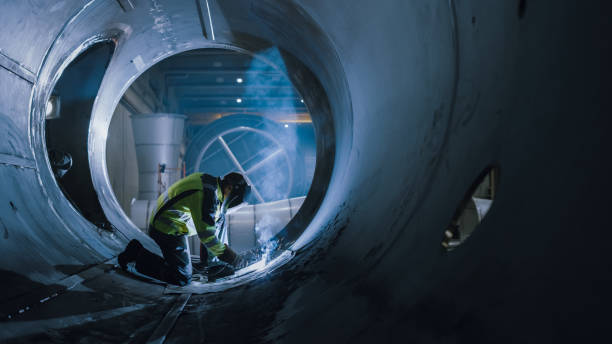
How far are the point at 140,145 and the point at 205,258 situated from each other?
4.17 meters

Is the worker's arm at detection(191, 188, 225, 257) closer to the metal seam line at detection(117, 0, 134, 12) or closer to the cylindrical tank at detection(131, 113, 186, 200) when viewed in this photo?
the metal seam line at detection(117, 0, 134, 12)

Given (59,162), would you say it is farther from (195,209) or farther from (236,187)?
(236,187)

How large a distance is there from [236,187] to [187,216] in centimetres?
57

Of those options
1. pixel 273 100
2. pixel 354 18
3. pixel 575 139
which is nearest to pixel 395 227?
pixel 575 139

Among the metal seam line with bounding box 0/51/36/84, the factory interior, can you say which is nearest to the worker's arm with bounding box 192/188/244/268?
the factory interior

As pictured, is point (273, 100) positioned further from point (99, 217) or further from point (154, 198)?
point (99, 217)

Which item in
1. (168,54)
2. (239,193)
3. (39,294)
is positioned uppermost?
(168,54)

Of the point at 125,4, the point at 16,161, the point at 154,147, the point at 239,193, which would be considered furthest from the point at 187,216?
the point at 154,147

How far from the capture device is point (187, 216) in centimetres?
369

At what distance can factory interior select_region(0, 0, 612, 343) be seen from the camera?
2.04 ft

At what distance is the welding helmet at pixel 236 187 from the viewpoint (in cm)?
356

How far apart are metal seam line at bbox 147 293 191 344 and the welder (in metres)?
0.92

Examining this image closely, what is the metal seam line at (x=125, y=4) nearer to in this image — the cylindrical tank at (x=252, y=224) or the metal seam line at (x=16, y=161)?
the metal seam line at (x=16, y=161)

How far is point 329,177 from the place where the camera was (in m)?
3.46
